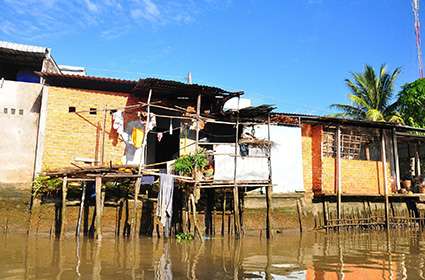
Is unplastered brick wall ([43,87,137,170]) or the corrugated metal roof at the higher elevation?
the corrugated metal roof

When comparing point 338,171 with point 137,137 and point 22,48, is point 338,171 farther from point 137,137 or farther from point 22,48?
point 22,48

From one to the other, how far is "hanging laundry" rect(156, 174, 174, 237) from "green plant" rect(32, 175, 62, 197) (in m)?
3.50

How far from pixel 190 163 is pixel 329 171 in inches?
289

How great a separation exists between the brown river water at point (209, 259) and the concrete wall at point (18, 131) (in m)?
2.13

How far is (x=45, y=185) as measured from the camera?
13.8 meters

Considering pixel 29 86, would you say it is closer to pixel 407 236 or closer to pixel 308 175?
pixel 308 175

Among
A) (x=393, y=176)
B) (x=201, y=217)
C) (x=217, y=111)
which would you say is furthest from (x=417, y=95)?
(x=201, y=217)

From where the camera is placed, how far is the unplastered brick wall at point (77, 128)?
14.9 metres

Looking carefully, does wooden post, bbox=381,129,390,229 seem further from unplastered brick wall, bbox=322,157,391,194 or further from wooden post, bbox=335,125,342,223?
wooden post, bbox=335,125,342,223

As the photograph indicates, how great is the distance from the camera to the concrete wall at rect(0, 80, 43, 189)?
46.8 feet

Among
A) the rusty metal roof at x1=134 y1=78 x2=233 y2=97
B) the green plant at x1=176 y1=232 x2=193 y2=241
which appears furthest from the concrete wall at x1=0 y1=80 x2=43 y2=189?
the green plant at x1=176 y1=232 x2=193 y2=241

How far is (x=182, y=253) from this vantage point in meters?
11.6

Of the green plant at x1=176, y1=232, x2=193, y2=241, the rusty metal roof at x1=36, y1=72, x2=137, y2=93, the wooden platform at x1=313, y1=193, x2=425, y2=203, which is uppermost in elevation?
the rusty metal roof at x1=36, y1=72, x2=137, y2=93

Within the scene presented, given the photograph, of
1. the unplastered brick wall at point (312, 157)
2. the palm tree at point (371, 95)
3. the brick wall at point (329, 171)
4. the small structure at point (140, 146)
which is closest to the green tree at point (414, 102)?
the palm tree at point (371, 95)
